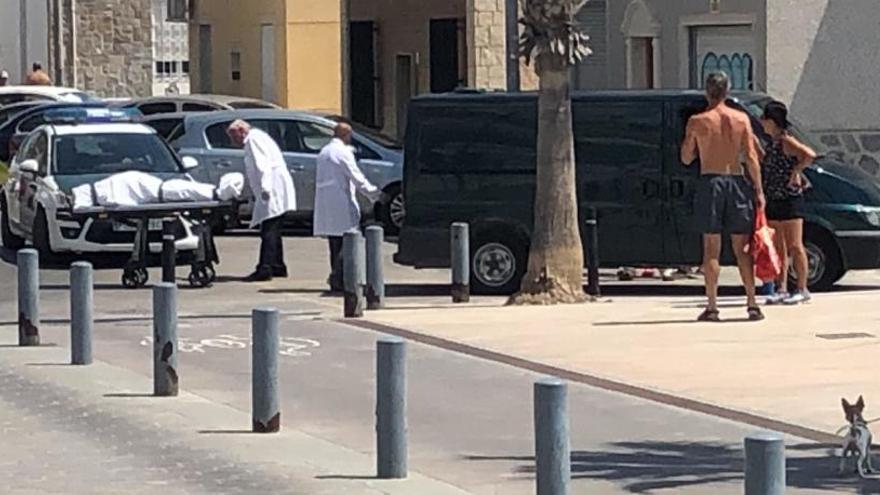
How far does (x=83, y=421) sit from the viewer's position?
13.0 meters

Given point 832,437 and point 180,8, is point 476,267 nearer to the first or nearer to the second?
point 832,437

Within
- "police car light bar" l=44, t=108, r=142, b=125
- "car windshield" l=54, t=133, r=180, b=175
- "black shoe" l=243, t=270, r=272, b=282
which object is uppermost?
"police car light bar" l=44, t=108, r=142, b=125

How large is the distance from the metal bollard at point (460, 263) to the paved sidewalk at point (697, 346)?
0.16 m

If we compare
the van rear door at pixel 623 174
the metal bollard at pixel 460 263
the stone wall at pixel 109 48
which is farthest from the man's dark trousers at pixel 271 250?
Result: the stone wall at pixel 109 48

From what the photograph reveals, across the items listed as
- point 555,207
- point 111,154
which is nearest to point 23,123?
point 111,154

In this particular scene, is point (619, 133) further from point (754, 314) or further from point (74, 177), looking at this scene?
point (74, 177)

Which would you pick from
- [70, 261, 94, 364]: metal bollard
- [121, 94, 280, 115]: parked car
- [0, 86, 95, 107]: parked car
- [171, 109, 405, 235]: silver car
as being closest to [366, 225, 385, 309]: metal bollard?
[70, 261, 94, 364]: metal bollard

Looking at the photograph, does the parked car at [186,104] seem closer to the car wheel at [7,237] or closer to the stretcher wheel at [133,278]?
the car wheel at [7,237]

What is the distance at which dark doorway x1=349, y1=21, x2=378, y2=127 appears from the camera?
40750 mm

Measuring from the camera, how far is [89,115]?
3044 cm

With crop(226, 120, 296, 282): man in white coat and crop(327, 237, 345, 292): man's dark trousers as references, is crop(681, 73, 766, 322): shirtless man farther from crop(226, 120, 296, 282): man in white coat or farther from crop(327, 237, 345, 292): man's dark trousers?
crop(226, 120, 296, 282): man in white coat

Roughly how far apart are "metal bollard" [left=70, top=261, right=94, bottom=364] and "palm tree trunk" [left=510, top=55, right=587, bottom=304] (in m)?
4.98

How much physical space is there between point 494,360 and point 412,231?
542 cm

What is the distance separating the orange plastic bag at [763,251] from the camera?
17719mm
